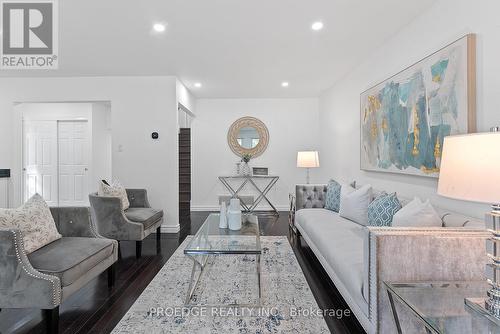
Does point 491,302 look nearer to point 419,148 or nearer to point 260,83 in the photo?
point 419,148

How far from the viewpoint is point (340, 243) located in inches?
87.4

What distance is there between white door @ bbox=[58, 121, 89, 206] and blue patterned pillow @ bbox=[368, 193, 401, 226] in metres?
5.85

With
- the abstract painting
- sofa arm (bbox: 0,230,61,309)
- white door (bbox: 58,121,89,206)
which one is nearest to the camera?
sofa arm (bbox: 0,230,61,309)

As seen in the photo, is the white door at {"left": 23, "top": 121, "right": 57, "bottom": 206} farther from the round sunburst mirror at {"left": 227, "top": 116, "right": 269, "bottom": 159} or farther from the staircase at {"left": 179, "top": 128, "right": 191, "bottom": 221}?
the round sunburst mirror at {"left": 227, "top": 116, "right": 269, "bottom": 159}

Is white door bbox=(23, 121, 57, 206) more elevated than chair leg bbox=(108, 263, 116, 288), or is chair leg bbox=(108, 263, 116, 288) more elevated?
white door bbox=(23, 121, 57, 206)

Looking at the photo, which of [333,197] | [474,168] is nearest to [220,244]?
[474,168]

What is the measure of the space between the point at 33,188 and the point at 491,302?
24.4 feet

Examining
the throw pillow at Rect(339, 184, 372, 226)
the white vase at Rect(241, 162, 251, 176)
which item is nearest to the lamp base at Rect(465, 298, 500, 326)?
the throw pillow at Rect(339, 184, 372, 226)

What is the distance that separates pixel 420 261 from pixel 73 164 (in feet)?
21.7

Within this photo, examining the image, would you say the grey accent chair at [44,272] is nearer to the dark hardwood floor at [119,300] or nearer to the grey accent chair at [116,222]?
the dark hardwood floor at [119,300]

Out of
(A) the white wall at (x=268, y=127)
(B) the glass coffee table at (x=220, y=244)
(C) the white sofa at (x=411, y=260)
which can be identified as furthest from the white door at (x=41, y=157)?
(C) the white sofa at (x=411, y=260)

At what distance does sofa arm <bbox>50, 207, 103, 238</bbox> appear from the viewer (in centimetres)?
237

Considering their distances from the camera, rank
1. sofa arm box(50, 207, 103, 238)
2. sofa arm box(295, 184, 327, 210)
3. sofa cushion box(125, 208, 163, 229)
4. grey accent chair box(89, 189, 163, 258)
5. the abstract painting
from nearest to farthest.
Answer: the abstract painting, sofa arm box(50, 207, 103, 238), grey accent chair box(89, 189, 163, 258), sofa cushion box(125, 208, 163, 229), sofa arm box(295, 184, 327, 210)

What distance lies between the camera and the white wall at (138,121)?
418cm
